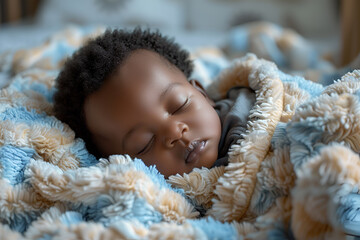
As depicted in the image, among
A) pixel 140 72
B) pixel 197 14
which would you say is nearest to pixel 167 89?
pixel 140 72

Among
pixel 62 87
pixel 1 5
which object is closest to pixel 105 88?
pixel 62 87

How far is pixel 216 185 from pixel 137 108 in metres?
0.24

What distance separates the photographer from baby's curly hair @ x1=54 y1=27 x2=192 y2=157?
0.87 m

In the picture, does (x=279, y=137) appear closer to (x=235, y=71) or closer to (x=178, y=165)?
(x=178, y=165)

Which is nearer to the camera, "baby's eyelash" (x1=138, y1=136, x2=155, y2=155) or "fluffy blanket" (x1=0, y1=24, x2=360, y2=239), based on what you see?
"fluffy blanket" (x1=0, y1=24, x2=360, y2=239)

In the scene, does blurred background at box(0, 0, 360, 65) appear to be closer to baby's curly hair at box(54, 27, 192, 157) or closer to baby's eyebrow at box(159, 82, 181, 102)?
baby's curly hair at box(54, 27, 192, 157)

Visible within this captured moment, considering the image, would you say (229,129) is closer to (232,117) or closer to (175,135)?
(232,117)

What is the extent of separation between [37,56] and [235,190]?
3.51 feet

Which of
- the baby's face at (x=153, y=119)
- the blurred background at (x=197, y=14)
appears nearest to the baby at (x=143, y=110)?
the baby's face at (x=153, y=119)

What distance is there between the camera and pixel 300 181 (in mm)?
510

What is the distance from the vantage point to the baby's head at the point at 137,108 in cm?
79

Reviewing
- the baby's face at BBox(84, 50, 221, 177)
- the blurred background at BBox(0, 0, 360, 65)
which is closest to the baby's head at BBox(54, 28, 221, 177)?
the baby's face at BBox(84, 50, 221, 177)

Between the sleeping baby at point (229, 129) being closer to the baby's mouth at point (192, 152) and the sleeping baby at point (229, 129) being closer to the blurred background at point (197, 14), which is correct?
the baby's mouth at point (192, 152)

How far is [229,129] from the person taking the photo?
33.5 inches
